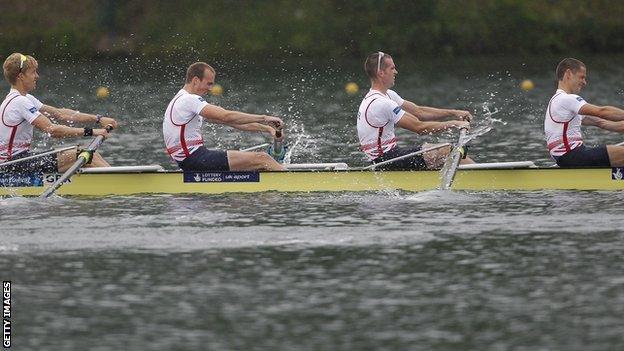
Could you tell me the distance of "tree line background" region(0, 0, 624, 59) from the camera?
2191 inches

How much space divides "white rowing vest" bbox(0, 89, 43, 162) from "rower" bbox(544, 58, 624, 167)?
6.08 meters

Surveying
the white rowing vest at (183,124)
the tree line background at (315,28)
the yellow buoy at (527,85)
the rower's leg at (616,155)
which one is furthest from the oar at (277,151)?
the tree line background at (315,28)

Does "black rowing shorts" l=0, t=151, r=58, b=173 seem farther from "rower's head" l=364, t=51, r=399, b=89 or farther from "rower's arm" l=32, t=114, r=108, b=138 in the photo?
"rower's head" l=364, t=51, r=399, b=89

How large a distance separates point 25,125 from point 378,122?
4.18m

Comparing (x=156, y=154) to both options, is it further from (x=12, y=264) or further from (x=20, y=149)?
(x=12, y=264)

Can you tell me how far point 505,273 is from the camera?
1413 centimetres

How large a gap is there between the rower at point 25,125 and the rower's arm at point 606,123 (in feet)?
18.9

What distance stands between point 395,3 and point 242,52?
19.8ft

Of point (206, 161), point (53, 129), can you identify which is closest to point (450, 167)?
point (206, 161)

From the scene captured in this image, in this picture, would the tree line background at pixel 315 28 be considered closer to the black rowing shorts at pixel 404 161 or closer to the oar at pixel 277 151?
the oar at pixel 277 151

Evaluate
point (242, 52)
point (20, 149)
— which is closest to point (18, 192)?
point (20, 149)

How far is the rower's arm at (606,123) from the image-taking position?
18828 millimetres

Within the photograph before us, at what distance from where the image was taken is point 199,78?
18.9m

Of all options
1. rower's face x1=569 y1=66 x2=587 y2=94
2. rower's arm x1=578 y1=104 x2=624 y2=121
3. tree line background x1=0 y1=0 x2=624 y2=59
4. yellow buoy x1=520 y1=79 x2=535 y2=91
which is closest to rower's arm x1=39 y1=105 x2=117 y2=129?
rower's face x1=569 y1=66 x2=587 y2=94
